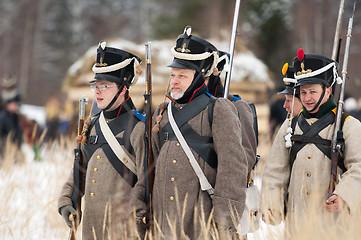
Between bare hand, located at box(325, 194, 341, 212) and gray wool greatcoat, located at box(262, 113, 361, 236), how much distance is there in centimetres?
3

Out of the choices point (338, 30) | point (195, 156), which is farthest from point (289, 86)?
point (195, 156)

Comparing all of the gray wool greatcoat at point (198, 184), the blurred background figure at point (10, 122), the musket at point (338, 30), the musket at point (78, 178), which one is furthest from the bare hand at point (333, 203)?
the blurred background figure at point (10, 122)

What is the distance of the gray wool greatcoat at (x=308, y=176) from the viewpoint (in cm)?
326

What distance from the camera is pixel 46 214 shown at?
551cm

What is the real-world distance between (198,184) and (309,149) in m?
0.83

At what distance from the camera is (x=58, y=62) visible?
92.0 feet

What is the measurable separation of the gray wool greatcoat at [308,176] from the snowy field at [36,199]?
65cm

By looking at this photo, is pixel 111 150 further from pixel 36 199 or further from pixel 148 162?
pixel 36 199

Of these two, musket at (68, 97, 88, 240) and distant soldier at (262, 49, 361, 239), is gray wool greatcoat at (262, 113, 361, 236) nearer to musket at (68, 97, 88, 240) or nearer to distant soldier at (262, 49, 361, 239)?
distant soldier at (262, 49, 361, 239)

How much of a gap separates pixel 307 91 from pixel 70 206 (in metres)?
1.70

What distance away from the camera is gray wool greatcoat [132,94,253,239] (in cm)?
303

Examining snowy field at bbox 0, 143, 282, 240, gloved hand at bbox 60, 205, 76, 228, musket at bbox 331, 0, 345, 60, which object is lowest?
snowy field at bbox 0, 143, 282, 240

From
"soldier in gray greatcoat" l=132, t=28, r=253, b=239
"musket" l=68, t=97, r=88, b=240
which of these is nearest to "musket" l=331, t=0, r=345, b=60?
"soldier in gray greatcoat" l=132, t=28, r=253, b=239

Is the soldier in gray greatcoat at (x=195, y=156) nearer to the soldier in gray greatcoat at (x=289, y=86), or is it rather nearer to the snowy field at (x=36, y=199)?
the soldier in gray greatcoat at (x=289, y=86)
